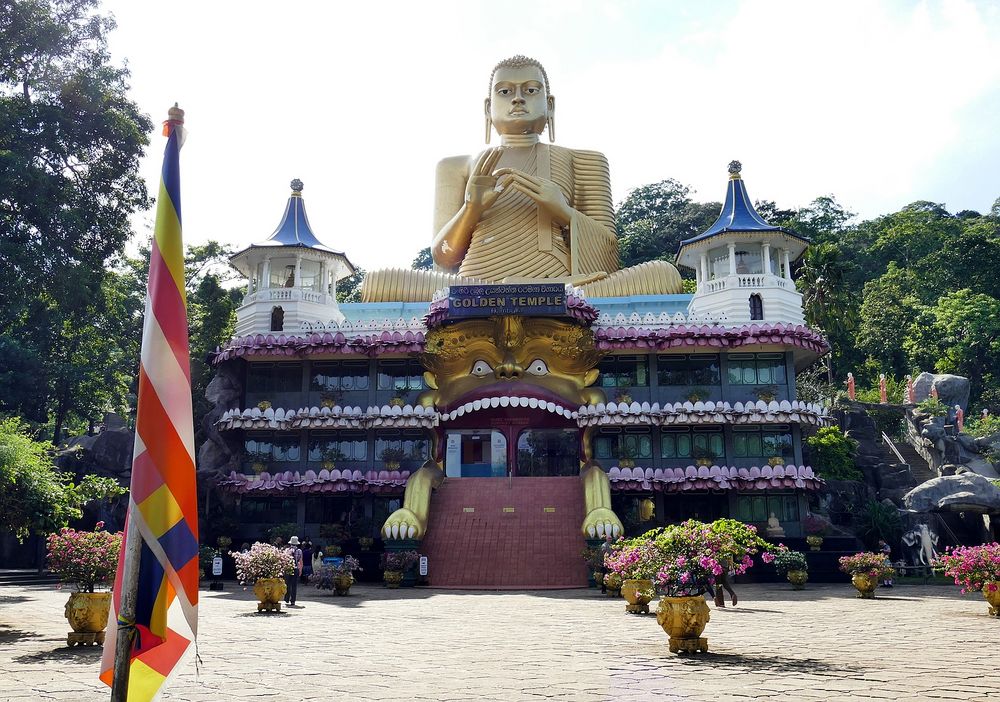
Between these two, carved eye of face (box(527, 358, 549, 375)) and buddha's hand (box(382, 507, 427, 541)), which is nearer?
buddha's hand (box(382, 507, 427, 541))

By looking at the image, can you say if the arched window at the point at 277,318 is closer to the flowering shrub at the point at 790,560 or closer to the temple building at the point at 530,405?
the temple building at the point at 530,405

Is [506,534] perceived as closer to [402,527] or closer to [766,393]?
[402,527]

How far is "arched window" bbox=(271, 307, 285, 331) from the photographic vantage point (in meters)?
33.3

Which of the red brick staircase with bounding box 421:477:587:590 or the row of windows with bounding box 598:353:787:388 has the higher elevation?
the row of windows with bounding box 598:353:787:388

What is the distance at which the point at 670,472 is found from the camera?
29.1m

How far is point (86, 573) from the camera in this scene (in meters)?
12.1

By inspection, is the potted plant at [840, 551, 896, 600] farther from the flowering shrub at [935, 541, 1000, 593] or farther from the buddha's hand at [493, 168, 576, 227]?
the buddha's hand at [493, 168, 576, 227]

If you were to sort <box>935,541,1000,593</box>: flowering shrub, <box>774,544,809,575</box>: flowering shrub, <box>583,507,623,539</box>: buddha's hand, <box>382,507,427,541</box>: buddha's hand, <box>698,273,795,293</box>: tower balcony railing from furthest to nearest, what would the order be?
<box>698,273,795,293</box>: tower balcony railing
<box>382,507,427,541</box>: buddha's hand
<box>583,507,623,539</box>: buddha's hand
<box>774,544,809,575</box>: flowering shrub
<box>935,541,1000,593</box>: flowering shrub

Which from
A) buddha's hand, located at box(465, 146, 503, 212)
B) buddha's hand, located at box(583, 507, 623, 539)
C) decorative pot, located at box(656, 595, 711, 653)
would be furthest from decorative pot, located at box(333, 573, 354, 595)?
buddha's hand, located at box(465, 146, 503, 212)

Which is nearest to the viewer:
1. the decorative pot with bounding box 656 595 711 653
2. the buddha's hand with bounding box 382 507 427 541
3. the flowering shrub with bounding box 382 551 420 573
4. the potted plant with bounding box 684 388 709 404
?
the decorative pot with bounding box 656 595 711 653

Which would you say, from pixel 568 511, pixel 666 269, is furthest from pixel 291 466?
pixel 666 269

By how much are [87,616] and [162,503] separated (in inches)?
297

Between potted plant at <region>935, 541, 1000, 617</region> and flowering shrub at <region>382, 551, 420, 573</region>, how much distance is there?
13526 mm

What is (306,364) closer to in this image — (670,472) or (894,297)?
(670,472)
